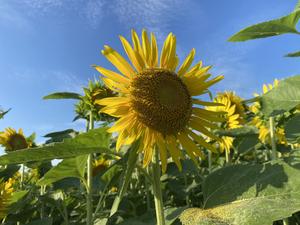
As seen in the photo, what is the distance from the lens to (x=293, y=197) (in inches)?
58.1

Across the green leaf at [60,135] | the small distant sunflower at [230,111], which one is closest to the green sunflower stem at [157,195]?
the green leaf at [60,135]

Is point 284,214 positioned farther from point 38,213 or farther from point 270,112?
point 38,213

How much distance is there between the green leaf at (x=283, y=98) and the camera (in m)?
1.96

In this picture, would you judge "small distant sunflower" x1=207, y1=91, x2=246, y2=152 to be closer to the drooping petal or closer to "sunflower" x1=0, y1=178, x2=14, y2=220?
the drooping petal

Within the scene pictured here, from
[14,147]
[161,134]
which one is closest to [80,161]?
[161,134]

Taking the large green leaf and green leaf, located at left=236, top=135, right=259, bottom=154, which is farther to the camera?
green leaf, located at left=236, top=135, right=259, bottom=154

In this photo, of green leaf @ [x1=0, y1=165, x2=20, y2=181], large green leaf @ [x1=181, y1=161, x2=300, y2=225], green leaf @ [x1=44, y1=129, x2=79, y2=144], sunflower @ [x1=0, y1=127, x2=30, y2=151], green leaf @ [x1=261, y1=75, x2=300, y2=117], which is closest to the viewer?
large green leaf @ [x1=181, y1=161, x2=300, y2=225]

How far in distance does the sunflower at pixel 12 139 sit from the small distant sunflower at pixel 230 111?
2.66m

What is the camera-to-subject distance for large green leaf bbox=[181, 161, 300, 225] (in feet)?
4.51

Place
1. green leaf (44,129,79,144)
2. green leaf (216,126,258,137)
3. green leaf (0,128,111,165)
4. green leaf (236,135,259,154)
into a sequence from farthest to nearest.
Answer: green leaf (236,135,259,154)
green leaf (44,129,79,144)
green leaf (216,126,258,137)
green leaf (0,128,111,165)

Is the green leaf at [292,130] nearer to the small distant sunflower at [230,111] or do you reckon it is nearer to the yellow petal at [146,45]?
the yellow petal at [146,45]

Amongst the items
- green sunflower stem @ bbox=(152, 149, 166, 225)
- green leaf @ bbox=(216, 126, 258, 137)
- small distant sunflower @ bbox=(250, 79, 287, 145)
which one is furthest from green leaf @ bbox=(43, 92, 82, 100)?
small distant sunflower @ bbox=(250, 79, 287, 145)

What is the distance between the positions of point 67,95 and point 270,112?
46.3 inches

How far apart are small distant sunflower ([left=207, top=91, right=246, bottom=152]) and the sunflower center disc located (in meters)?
1.40
